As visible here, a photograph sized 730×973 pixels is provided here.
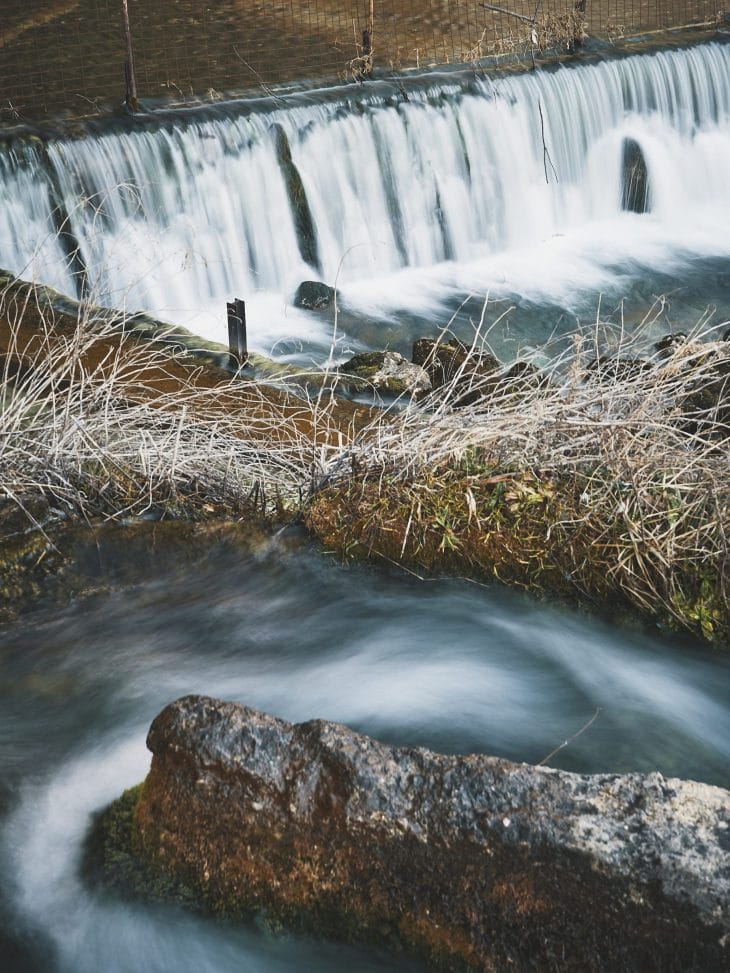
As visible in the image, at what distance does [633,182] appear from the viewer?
13.8 metres

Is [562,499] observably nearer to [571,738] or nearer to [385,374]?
[571,738]

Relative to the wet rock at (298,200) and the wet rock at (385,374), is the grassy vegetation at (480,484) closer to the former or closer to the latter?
the wet rock at (385,374)

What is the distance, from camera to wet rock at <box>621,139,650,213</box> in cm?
1372

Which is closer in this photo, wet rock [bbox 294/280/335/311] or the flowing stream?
the flowing stream

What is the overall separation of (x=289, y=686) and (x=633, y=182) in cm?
1076

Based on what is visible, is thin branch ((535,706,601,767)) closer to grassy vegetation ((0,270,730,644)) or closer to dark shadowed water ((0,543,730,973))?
dark shadowed water ((0,543,730,973))

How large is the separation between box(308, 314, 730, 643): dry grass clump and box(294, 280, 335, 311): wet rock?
5655mm

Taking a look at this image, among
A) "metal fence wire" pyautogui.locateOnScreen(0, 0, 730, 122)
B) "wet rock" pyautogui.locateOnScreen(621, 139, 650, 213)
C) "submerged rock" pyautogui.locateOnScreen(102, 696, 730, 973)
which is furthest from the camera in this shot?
"wet rock" pyautogui.locateOnScreen(621, 139, 650, 213)

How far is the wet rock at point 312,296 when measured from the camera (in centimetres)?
1079

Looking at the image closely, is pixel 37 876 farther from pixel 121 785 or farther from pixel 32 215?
pixel 32 215

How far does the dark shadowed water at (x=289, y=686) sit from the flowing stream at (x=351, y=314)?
10mm

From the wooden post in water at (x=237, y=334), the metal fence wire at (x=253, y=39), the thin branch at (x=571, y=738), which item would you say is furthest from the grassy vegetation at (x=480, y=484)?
the metal fence wire at (x=253, y=39)

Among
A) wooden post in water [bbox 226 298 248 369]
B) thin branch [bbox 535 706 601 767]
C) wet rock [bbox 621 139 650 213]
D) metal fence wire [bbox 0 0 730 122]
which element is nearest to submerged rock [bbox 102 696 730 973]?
thin branch [bbox 535 706 601 767]

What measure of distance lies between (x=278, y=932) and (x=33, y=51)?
13515mm
